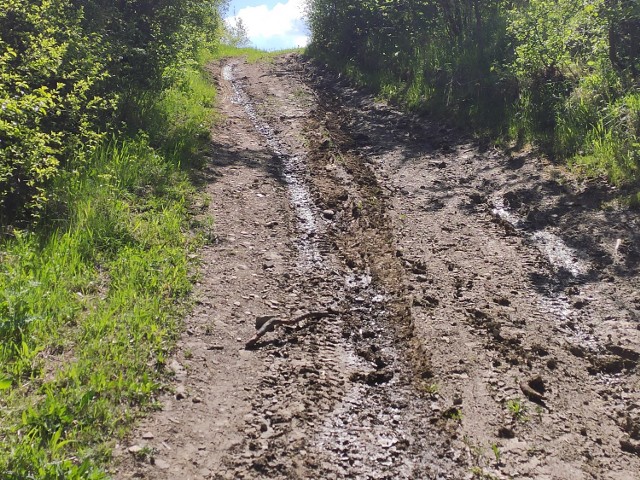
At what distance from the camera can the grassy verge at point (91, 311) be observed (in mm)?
3080

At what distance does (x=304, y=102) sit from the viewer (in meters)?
12.0

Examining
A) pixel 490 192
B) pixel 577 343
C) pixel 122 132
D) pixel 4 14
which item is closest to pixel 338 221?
pixel 490 192

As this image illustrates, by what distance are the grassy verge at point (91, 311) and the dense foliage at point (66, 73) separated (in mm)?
392

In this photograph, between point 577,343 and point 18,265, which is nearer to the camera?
point 577,343

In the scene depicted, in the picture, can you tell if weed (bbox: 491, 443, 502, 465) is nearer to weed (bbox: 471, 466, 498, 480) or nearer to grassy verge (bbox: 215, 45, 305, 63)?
weed (bbox: 471, 466, 498, 480)

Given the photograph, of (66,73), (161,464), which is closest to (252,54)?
(66,73)

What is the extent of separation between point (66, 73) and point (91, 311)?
151 inches

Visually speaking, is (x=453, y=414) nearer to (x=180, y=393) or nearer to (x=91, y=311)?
(x=180, y=393)

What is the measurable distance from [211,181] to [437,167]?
10.4 ft

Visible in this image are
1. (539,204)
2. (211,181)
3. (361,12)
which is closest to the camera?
(539,204)

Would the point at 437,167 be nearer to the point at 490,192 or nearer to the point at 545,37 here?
the point at 490,192

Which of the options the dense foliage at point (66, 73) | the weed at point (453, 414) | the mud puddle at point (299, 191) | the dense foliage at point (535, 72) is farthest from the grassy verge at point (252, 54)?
the weed at point (453, 414)

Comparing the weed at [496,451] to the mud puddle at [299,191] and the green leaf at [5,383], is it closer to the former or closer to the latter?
the mud puddle at [299,191]

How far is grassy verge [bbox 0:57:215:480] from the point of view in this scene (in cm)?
308
